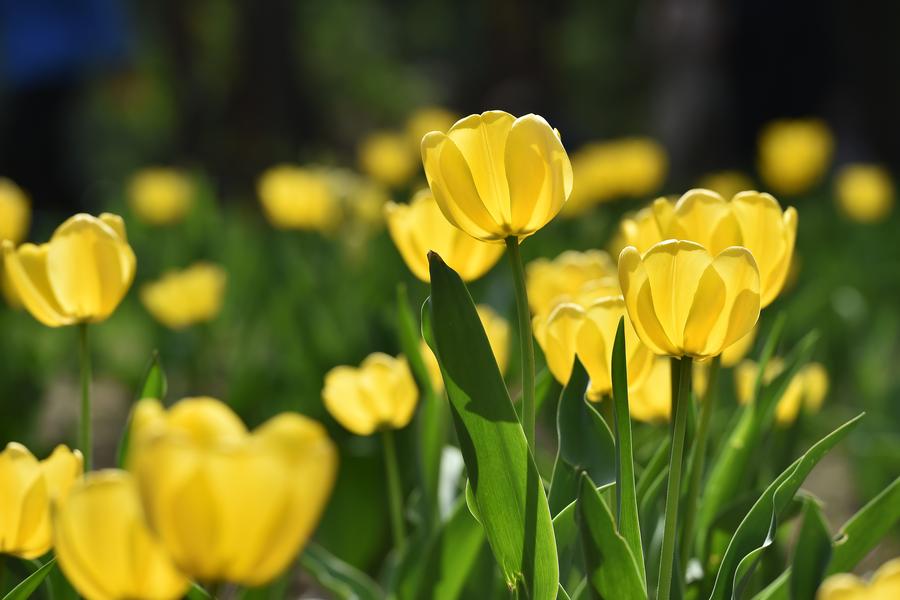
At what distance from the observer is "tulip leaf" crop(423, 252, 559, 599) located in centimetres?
92

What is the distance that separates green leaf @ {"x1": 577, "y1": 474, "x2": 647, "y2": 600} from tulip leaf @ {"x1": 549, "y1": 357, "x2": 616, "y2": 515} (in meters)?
0.15

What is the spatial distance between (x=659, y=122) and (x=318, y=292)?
358cm

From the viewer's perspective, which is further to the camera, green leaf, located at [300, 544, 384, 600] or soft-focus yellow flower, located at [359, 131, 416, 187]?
soft-focus yellow flower, located at [359, 131, 416, 187]

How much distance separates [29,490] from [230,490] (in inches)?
16.1

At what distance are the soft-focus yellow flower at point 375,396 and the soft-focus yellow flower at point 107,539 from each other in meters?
0.66

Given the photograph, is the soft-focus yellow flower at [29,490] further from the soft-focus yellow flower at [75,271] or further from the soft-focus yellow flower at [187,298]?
the soft-focus yellow flower at [187,298]

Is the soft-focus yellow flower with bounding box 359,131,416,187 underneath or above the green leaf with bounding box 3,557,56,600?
underneath

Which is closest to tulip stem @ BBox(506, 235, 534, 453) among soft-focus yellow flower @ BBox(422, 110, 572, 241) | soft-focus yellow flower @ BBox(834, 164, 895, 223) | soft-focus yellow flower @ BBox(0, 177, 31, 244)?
soft-focus yellow flower @ BBox(422, 110, 572, 241)

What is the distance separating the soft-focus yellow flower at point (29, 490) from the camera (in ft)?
3.06

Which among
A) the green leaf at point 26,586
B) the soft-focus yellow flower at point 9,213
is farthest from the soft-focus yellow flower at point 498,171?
the soft-focus yellow flower at point 9,213

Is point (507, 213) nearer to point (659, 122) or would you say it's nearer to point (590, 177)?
point (590, 177)

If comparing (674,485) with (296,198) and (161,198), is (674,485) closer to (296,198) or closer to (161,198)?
(296,198)

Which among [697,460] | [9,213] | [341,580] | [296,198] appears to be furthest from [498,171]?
[296,198]

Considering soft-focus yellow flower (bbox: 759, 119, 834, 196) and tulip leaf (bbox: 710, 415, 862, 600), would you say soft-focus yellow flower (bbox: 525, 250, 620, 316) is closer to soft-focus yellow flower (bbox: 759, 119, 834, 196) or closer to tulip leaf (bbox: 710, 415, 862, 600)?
tulip leaf (bbox: 710, 415, 862, 600)
